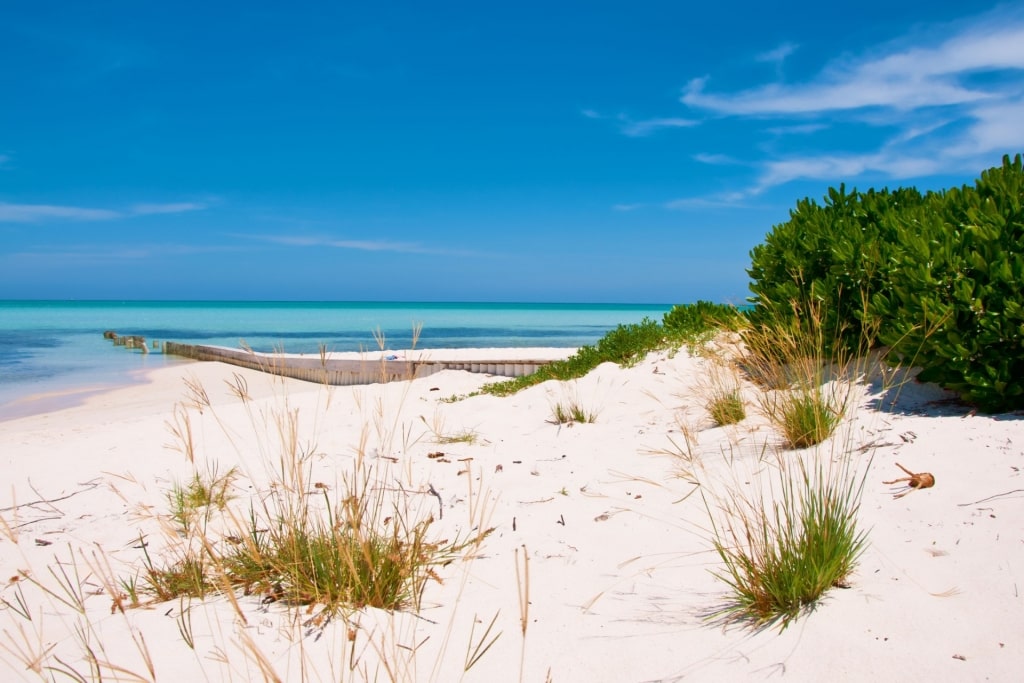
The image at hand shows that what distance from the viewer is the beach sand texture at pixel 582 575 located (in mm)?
2135

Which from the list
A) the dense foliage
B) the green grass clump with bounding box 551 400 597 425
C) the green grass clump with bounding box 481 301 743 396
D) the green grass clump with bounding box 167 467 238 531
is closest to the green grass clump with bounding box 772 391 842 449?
the dense foliage

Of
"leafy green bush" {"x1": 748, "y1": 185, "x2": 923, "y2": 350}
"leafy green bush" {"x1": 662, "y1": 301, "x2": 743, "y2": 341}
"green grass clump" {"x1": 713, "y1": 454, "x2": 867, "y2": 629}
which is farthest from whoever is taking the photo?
"leafy green bush" {"x1": 662, "y1": 301, "x2": 743, "y2": 341}

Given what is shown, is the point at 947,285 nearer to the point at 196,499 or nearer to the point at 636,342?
the point at 636,342

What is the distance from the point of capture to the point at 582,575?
9.52 feet

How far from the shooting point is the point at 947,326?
4.26m

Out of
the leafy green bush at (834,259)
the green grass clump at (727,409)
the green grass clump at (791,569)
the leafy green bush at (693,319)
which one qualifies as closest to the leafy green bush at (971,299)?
the leafy green bush at (834,259)

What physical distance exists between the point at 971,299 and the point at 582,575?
3.22 m

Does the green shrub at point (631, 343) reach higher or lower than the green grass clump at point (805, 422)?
higher

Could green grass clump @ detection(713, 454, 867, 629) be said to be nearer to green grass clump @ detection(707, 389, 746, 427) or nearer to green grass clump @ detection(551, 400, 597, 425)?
green grass clump @ detection(707, 389, 746, 427)

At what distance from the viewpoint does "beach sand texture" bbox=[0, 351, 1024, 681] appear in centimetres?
213

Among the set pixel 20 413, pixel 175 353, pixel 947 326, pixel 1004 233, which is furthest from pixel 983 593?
pixel 175 353

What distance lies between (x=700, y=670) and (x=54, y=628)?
246 centimetres

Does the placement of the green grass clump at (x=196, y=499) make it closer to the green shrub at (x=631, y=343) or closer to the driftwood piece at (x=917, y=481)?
the driftwood piece at (x=917, y=481)

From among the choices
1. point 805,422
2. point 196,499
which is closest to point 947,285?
point 805,422
